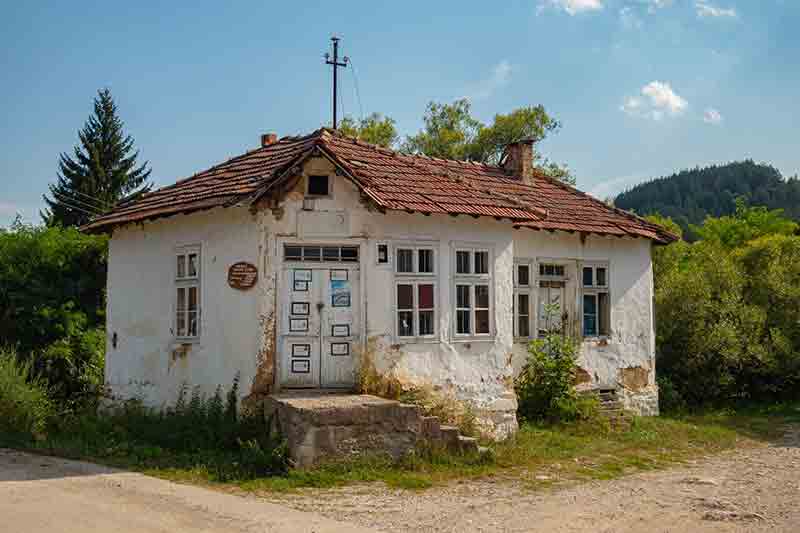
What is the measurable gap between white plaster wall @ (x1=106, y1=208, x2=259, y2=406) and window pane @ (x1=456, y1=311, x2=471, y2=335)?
10.5 feet

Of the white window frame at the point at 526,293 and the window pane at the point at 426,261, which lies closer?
the window pane at the point at 426,261

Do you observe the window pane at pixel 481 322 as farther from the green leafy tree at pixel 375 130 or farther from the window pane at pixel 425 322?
the green leafy tree at pixel 375 130

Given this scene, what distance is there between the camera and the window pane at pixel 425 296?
38.7ft

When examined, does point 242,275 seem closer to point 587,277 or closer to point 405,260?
point 405,260

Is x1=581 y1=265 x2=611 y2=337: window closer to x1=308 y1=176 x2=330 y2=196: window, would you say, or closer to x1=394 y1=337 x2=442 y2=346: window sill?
x1=394 y1=337 x2=442 y2=346: window sill

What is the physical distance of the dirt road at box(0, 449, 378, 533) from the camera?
702cm

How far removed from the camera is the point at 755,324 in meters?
17.2

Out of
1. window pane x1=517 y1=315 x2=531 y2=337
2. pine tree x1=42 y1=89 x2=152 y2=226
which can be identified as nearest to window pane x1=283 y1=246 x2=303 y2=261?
window pane x1=517 y1=315 x2=531 y2=337

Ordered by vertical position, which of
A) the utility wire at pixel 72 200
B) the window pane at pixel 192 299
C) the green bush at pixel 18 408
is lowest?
the green bush at pixel 18 408

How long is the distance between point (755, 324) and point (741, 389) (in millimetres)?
1597

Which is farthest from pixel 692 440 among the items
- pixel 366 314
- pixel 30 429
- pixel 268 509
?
pixel 30 429

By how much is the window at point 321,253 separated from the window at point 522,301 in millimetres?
3987

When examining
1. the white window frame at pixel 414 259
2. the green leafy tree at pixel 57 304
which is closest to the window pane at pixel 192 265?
the white window frame at pixel 414 259

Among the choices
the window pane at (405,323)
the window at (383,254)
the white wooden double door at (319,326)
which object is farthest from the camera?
the window pane at (405,323)
